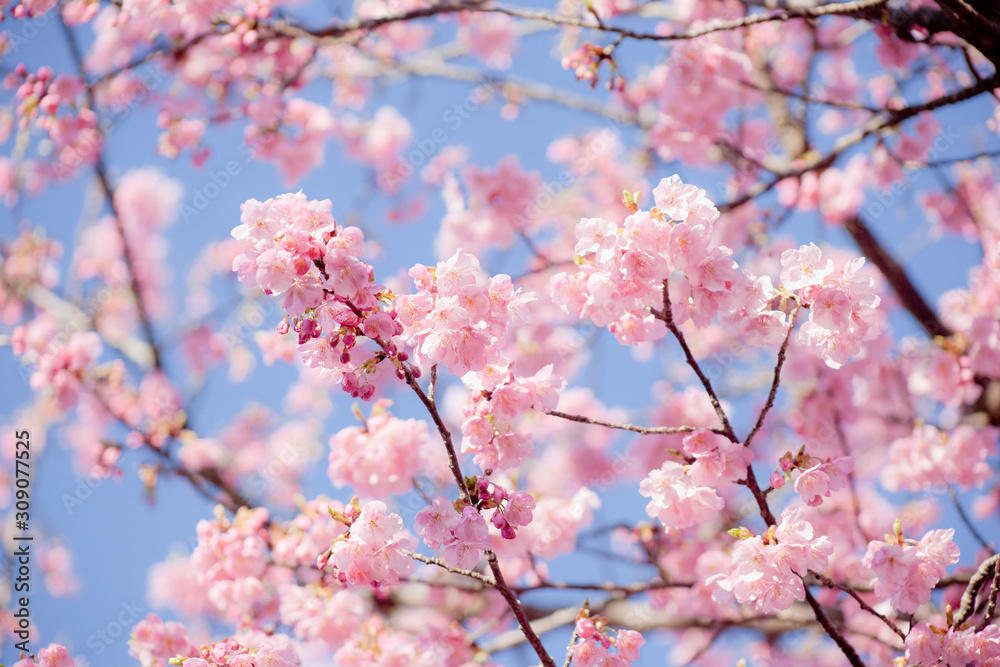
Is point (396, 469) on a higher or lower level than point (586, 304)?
lower

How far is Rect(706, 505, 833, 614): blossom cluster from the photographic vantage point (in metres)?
1.72

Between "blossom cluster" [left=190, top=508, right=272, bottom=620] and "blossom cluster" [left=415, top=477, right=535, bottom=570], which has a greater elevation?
"blossom cluster" [left=415, top=477, right=535, bottom=570]

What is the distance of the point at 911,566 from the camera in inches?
72.9

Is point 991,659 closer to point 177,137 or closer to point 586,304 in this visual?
point 586,304

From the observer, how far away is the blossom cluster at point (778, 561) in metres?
1.72

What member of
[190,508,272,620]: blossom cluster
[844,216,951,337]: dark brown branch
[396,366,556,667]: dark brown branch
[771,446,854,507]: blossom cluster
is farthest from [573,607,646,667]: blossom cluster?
[844,216,951,337]: dark brown branch

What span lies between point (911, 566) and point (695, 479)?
696 mm

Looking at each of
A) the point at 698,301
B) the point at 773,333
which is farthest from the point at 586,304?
the point at 773,333

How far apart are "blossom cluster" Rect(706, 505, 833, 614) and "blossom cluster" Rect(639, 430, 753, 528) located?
15cm

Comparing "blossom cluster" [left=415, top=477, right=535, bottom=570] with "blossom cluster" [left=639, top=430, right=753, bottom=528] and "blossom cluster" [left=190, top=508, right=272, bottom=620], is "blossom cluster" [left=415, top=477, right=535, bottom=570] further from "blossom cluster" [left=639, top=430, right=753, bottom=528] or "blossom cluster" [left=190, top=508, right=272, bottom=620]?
"blossom cluster" [left=190, top=508, right=272, bottom=620]

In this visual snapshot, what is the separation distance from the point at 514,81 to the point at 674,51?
4.60ft

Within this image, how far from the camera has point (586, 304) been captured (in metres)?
1.87

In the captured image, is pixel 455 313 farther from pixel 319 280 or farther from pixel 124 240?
pixel 124 240

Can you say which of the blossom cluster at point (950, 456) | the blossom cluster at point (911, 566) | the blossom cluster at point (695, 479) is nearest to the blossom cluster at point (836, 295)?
the blossom cluster at point (695, 479)
